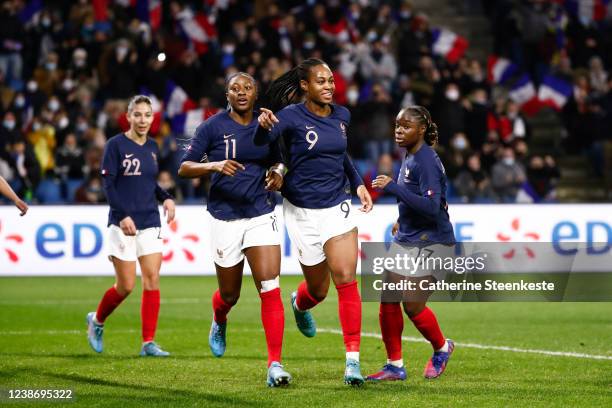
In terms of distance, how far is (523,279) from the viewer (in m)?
10.2

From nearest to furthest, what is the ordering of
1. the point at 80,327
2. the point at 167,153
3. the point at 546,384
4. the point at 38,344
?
the point at 546,384, the point at 38,344, the point at 80,327, the point at 167,153

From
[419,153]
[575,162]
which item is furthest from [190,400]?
[575,162]

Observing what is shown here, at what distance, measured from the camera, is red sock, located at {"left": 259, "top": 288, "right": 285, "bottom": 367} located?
8.23 m

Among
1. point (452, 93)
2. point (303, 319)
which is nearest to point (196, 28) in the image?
point (452, 93)

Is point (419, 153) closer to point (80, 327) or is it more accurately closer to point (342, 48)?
point (80, 327)

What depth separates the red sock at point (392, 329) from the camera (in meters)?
8.58

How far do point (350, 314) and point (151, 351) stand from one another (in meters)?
2.53

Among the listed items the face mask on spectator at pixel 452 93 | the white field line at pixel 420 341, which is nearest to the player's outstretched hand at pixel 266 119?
the white field line at pixel 420 341

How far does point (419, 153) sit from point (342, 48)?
48.0 feet

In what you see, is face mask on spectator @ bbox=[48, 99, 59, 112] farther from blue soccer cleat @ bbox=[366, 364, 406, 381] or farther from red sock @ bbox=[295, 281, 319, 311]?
blue soccer cleat @ bbox=[366, 364, 406, 381]

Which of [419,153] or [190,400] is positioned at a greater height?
[419,153]

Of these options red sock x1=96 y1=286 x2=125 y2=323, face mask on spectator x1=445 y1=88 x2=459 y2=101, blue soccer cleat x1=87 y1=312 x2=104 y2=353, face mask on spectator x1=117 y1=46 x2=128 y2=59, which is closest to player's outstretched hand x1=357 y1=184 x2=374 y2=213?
red sock x1=96 y1=286 x2=125 y2=323

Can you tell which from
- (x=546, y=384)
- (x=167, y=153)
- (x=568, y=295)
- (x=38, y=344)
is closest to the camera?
(x=546, y=384)

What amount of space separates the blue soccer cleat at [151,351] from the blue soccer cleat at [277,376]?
2.18 meters
